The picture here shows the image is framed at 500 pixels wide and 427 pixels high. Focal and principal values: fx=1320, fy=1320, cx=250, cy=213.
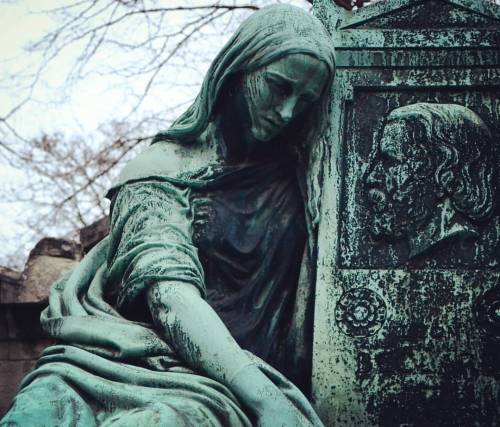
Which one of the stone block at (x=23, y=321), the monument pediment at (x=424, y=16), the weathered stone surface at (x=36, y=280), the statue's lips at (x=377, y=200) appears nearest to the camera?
the statue's lips at (x=377, y=200)

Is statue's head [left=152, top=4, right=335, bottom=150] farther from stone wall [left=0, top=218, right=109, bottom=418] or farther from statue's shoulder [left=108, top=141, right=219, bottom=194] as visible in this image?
stone wall [left=0, top=218, right=109, bottom=418]

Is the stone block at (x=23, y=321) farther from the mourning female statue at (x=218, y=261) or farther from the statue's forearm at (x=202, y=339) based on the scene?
the statue's forearm at (x=202, y=339)

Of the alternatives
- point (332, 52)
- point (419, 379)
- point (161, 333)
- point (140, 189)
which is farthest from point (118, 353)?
point (332, 52)

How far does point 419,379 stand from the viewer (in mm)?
4539

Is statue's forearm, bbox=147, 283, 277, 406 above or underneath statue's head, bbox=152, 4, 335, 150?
underneath

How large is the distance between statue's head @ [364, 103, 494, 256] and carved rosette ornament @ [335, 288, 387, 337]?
0.78 ft

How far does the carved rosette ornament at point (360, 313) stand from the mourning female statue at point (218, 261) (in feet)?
0.46

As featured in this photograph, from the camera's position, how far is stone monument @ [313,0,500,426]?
454cm

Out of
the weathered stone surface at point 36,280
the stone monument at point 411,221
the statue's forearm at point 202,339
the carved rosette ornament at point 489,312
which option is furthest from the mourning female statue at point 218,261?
the weathered stone surface at point 36,280

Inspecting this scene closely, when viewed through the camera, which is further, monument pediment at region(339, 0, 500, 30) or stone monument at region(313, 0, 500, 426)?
monument pediment at region(339, 0, 500, 30)

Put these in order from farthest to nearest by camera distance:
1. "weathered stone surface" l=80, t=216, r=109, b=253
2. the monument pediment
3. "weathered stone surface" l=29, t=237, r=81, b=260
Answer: "weathered stone surface" l=29, t=237, r=81, b=260 < "weathered stone surface" l=80, t=216, r=109, b=253 < the monument pediment

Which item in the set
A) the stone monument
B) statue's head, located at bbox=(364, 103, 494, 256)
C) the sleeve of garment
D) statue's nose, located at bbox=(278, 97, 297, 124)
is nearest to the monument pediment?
the stone monument

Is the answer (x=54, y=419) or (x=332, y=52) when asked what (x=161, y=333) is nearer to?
(x=54, y=419)

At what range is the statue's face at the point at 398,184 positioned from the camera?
4.80 metres
